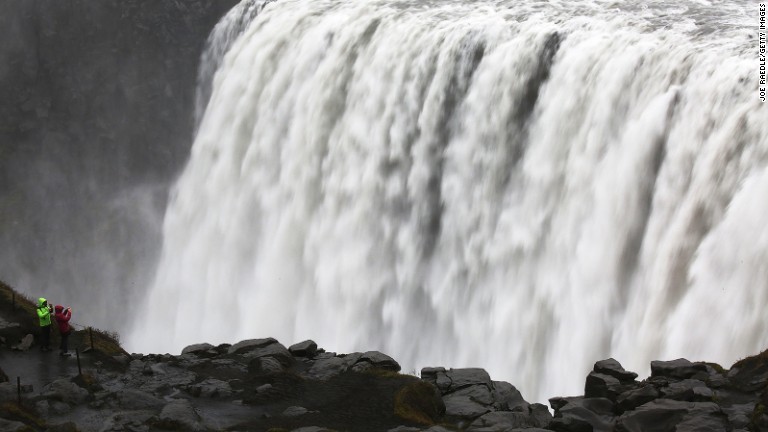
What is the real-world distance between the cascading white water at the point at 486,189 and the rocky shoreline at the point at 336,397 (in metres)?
3.23

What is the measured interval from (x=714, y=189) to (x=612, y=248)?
339 centimetres

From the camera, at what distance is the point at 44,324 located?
23.5 m

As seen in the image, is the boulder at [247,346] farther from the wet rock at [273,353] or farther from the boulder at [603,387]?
the boulder at [603,387]

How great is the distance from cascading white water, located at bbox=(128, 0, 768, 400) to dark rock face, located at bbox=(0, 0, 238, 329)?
668 centimetres

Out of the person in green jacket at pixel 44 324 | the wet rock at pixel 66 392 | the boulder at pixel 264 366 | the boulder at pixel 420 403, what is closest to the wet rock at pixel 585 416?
the boulder at pixel 420 403

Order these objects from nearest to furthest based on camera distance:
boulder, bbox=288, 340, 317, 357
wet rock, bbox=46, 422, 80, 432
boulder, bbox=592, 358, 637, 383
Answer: wet rock, bbox=46, 422, 80, 432 < boulder, bbox=592, 358, 637, 383 < boulder, bbox=288, 340, 317, 357

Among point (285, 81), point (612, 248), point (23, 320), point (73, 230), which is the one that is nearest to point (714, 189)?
point (612, 248)

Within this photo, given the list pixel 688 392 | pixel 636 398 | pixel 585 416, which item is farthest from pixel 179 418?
pixel 688 392

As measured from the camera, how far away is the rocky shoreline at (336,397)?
18328mm

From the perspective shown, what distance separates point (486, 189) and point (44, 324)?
1388 centimetres

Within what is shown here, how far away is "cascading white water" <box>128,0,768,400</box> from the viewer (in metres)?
23.4

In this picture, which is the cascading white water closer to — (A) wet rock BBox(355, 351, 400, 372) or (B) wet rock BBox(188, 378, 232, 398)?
(A) wet rock BBox(355, 351, 400, 372)

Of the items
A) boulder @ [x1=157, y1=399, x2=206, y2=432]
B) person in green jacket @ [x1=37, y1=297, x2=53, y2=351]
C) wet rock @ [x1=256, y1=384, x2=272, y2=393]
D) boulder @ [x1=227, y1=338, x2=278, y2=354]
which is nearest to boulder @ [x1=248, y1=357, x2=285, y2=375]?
wet rock @ [x1=256, y1=384, x2=272, y2=393]

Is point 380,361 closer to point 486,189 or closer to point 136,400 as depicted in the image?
point 136,400
